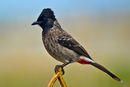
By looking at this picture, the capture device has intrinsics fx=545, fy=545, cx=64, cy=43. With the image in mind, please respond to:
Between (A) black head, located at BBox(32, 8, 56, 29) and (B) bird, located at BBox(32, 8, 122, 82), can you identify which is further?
(B) bird, located at BBox(32, 8, 122, 82)

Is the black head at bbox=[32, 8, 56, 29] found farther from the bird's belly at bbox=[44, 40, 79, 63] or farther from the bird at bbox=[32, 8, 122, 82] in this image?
the bird's belly at bbox=[44, 40, 79, 63]

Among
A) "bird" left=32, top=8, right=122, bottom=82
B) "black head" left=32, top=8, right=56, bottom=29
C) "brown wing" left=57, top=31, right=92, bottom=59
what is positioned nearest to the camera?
"black head" left=32, top=8, right=56, bottom=29

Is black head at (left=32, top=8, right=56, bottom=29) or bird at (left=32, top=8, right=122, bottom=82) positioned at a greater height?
black head at (left=32, top=8, right=56, bottom=29)

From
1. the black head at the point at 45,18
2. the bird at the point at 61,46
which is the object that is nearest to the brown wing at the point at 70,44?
the bird at the point at 61,46

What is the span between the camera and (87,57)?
6.33 metres

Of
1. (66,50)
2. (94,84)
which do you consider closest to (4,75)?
(94,84)

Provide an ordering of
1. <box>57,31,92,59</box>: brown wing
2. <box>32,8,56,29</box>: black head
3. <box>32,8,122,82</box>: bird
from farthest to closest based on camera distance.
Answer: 1. <box>57,31,92,59</box>: brown wing
2. <box>32,8,122,82</box>: bird
3. <box>32,8,56,29</box>: black head

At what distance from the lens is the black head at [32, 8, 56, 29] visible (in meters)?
5.95

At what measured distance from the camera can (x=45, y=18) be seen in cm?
607

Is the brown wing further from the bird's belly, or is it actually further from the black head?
the black head

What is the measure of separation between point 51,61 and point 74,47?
6202 mm

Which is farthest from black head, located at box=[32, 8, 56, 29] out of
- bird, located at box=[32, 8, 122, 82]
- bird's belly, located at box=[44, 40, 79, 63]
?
bird's belly, located at box=[44, 40, 79, 63]

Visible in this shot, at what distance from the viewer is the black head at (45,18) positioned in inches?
234

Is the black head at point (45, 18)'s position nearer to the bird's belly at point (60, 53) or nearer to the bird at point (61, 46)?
the bird at point (61, 46)
